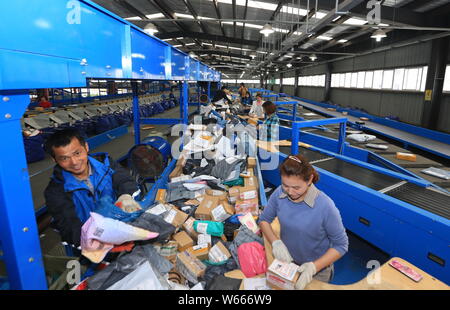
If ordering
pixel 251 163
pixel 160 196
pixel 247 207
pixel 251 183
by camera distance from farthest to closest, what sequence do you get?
pixel 251 163 < pixel 251 183 < pixel 160 196 < pixel 247 207

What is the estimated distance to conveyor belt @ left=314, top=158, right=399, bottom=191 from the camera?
3.38 metres

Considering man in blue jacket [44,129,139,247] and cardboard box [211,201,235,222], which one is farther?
cardboard box [211,201,235,222]

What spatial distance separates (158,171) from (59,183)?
218 centimetres

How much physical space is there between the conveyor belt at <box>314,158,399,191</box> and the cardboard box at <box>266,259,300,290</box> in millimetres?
2126

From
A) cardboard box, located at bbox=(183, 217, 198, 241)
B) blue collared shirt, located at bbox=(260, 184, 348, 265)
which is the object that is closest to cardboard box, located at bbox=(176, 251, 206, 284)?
cardboard box, located at bbox=(183, 217, 198, 241)

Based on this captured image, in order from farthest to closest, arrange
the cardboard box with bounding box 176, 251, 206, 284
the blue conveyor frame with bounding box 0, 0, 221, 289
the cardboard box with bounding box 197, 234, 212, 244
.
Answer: the cardboard box with bounding box 197, 234, 212, 244, the cardboard box with bounding box 176, 251, 206, 284, the blue conveyor frame with bounding box 0, 0, 221, 289

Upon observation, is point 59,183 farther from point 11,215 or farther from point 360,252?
point 360,252

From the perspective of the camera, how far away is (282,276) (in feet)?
5.18

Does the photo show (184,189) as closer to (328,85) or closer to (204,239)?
(204,239)

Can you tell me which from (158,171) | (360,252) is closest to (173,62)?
(158,171)

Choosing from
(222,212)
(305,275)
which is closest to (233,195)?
(222,212)

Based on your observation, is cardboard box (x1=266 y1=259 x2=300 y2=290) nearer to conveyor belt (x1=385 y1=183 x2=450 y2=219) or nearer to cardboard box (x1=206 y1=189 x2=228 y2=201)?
cardboard box (x1=206 y1=189 x2=228 y2=201)

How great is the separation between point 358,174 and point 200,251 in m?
2.65

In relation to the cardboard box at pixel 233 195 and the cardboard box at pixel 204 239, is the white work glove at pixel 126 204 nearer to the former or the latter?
the cardboard box at pixel 204 239
